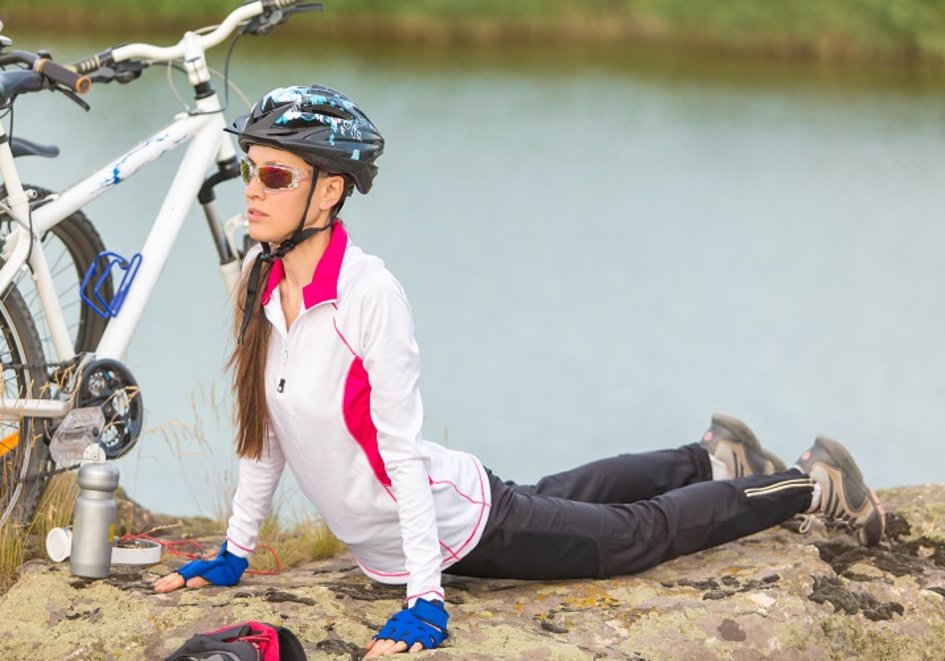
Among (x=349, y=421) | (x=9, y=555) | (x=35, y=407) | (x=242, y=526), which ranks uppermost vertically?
(x=349, y=421)

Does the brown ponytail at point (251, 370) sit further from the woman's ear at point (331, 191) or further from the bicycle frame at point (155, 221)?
the bicycle frame at point (155, 221)

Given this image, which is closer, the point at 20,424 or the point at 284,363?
the point at 284,363

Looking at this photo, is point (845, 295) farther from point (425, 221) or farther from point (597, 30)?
point (597, 30)

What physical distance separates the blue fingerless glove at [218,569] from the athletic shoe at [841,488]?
5.65ft

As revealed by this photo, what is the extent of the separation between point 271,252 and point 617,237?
839cm

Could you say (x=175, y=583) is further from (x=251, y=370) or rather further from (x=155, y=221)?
(x=155, y=221)

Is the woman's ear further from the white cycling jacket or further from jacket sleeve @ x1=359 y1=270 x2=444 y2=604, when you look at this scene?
jacket sleeve @ x1=359 y1=270 x2=444 y2=604

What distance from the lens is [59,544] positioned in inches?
173

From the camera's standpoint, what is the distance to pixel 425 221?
1183 cm

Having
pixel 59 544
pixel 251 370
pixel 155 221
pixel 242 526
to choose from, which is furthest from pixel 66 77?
pixel 242 526

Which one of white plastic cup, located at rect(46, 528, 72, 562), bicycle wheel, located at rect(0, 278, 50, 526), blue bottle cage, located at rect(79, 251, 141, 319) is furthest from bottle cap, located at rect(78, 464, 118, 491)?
blue bottle cage, located at rect(79, 251, 141, 319)

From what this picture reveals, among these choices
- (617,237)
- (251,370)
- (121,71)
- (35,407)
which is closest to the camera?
(251,370)

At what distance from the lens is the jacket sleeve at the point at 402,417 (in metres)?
3.76

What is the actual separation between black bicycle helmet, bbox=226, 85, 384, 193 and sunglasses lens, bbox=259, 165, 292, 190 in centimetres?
6
